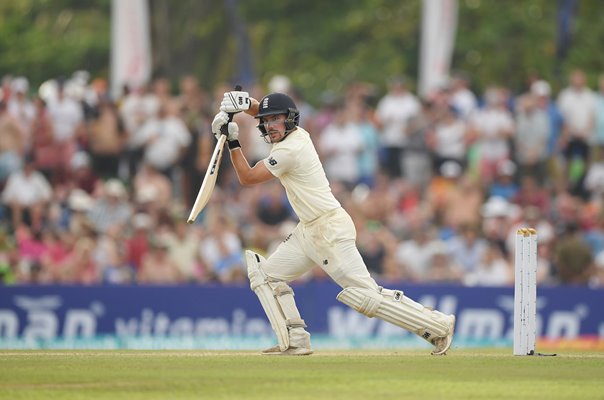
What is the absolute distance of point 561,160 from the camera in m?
22.2

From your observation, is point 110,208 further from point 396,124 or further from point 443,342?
point 443,342

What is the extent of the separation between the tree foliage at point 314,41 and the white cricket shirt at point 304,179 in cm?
2322

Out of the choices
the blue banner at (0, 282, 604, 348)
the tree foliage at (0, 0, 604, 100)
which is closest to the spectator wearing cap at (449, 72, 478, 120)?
the blue banner at (0, 282, 604, 348)

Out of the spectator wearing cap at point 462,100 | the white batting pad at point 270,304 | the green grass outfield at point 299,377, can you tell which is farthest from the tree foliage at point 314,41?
the green grass outfield at point 299,377

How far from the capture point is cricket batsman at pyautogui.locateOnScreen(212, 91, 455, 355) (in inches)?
470

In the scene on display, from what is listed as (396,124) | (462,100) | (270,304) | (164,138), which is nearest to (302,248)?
(270,304)

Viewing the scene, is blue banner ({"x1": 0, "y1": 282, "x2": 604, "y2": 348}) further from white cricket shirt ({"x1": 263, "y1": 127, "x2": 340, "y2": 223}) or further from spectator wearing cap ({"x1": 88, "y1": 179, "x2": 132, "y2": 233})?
white cricket shirt ({"x1": 263, "y1": 127, "x2": 340, "y2": 223})

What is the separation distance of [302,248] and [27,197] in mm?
9661

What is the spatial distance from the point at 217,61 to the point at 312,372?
1092 inches

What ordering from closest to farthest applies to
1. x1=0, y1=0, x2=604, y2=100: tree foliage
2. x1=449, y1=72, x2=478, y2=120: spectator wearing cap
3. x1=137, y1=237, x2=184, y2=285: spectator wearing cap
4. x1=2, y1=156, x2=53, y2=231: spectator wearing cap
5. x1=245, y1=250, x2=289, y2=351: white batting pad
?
x1=245, y1=250, x2=289, y2=351: white batting pad → x1=137, y1=237, x2=184, y2=285: spectator wearing cap → x1=2, y1=156, x2=53, y2=231: spectator wearing cap → x1=449, y1=72, x2=478, y2=120: spectator wearing cap → x1=0, y1=0, x2=604, y2=100: tree foliage

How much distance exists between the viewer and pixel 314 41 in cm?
3850

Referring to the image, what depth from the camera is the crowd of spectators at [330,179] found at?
19.9 m

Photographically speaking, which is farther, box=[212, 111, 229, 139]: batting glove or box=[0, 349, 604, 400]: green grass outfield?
box=[212, 111, 229, 139]: batting glove

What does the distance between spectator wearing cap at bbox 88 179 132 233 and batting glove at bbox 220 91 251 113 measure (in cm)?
859
